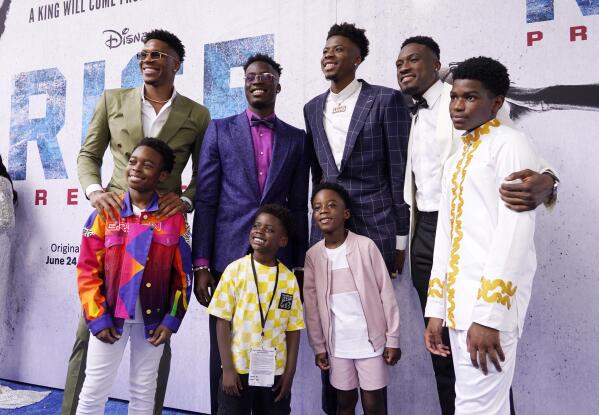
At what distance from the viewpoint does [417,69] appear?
7.56 ft

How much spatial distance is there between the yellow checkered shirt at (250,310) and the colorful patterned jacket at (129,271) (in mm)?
212

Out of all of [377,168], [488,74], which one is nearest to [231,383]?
[377,168]

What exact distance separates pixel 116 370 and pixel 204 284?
51 cm

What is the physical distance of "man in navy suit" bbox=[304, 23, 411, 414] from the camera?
2.32 m

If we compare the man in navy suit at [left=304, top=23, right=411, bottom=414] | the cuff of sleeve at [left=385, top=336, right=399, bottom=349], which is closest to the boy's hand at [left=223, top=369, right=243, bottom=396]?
the man in navy suit at [left=304, top=23, right=411, bottom=414]

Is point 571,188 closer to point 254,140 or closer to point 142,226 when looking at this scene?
point 254,140

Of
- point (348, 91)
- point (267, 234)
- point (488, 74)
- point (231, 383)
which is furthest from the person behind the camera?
point (348, 91)

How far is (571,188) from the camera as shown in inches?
104

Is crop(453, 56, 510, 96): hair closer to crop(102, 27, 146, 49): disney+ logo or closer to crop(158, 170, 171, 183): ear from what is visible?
crop(158, 170, 171, 183): ear

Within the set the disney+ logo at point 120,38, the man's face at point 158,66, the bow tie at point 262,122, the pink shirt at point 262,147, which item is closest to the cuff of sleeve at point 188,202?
the pink shirt at point 262,147

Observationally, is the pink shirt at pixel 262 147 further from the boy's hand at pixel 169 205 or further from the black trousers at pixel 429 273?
the black trousers at pixel 429 273

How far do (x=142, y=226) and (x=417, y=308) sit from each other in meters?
1.65

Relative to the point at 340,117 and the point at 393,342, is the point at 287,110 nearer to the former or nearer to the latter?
the point at 340,117

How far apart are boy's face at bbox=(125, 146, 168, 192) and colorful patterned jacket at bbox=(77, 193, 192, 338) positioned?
2.6 inches
